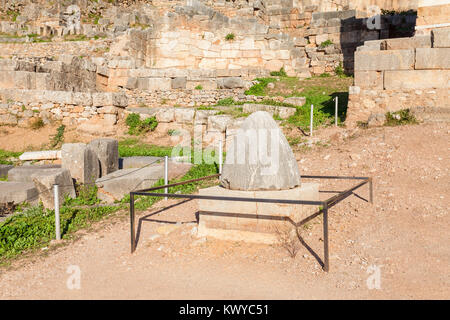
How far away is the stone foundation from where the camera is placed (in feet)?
14.9

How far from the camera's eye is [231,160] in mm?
4984

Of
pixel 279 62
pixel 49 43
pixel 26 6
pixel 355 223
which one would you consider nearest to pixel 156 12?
pixel 49 43

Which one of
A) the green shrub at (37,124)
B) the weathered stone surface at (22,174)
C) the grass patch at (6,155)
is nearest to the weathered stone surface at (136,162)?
the weathered stone surface at (22,174)

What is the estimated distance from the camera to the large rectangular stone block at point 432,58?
915 cm

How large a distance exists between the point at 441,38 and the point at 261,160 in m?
7.13

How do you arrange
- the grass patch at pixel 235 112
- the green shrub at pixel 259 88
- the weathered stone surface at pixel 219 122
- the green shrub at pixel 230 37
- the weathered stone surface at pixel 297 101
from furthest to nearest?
the green shrub at pixel 230 37, the green shrub at pixel 259 88, the weathered stone surface at pixel 297 101, the grass patch at pixel 235 112, the weathered stone surface at pixel 219 122

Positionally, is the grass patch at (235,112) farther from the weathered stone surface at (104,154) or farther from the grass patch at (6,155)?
the grass patch at (6,155)

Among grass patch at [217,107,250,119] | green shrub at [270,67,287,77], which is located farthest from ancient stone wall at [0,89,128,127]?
green shrub at [270,67,287,77]

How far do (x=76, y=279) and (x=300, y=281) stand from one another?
2381 mm

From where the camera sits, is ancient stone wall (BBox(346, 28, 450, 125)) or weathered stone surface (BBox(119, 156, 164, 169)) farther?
ancient stone wall (BBox(346, 28, 450, 125))

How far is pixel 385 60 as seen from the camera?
9.78 m

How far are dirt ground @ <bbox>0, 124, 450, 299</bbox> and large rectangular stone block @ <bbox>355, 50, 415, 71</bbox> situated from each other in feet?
12.9

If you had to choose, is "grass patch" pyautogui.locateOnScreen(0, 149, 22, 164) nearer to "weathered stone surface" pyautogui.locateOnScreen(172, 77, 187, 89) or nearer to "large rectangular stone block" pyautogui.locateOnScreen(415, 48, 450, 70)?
"weathered stone surface" pyautogui.locateOnScreen(172, 77, 187, 89)
